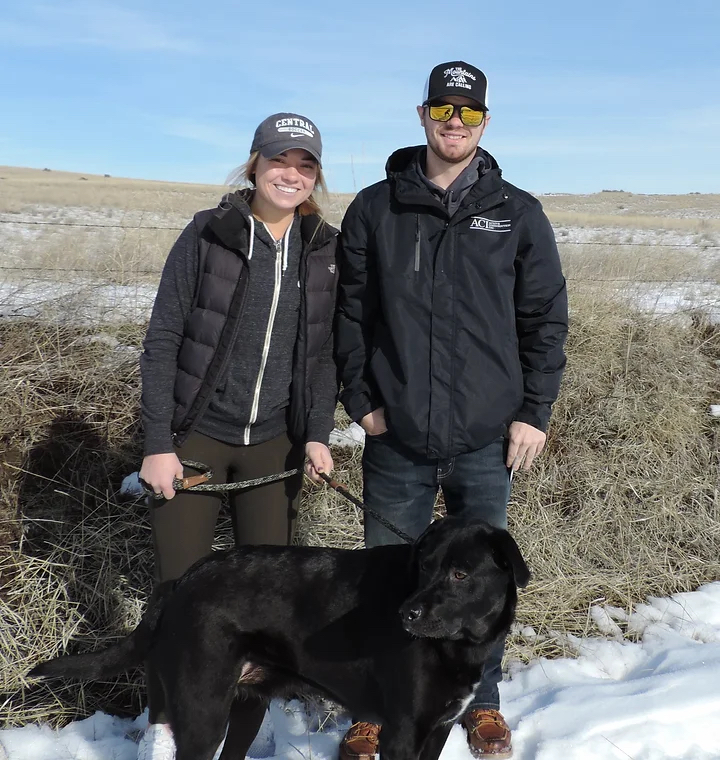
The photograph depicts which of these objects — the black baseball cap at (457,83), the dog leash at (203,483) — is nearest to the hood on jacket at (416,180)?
the black baseball cap at (457,83)

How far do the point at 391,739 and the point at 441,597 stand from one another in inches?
19.2

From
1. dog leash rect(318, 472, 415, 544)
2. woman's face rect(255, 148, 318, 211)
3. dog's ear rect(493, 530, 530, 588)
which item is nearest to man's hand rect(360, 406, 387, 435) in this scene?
dog leash rect(318, 472, 415, 544)

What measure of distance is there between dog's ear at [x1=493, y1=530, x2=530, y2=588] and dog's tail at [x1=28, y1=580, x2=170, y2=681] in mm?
1145

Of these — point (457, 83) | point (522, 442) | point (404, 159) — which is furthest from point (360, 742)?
point (457, 83)

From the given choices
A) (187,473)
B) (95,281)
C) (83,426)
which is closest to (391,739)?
(187,473)

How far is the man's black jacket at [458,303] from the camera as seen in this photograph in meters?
2.77

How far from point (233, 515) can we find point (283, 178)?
4.28 feet

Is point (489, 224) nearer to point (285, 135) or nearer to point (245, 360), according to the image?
point (285, 135)

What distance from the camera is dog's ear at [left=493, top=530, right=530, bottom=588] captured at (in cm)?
232

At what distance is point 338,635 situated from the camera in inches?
95.7

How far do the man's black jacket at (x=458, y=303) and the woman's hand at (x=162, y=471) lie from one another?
83 cm

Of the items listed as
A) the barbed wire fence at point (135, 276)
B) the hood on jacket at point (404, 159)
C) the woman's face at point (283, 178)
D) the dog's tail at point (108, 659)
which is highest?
the hood on jacket at point (404, 159)

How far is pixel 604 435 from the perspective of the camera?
5047mm

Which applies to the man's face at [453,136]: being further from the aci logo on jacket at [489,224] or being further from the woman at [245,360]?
the woman at [245,360]
